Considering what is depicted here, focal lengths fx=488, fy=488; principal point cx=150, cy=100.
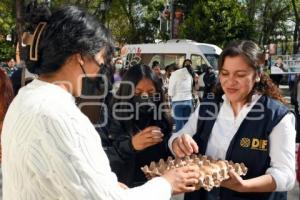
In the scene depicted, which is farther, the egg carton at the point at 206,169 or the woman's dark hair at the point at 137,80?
the woman's dark hair at the point at 137,80

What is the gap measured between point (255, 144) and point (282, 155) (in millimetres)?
128

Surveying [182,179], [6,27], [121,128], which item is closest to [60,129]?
[182,179]

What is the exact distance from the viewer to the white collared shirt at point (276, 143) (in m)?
2.19

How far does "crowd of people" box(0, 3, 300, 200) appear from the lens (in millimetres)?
1336

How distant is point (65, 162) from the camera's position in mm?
1313

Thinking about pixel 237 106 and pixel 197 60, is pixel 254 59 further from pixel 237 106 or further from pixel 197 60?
pixel 197 60

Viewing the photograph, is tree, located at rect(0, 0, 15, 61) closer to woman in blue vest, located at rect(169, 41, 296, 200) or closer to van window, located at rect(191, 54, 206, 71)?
van window, located at rect(191, 54, 206, 71)

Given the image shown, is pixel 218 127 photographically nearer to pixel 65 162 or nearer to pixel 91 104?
pixel 65 162

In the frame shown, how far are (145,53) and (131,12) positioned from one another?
18718 mm

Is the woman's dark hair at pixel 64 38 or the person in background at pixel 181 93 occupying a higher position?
the woman's dark hair at pixel 64 38

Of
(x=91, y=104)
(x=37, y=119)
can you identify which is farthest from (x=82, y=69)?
(x=91, y=104)

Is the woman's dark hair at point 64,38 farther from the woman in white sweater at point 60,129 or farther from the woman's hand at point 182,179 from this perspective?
the woman's hand at point 182,179

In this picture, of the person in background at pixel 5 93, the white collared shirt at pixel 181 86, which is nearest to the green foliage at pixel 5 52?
the white collared shirt at pixel 181 86

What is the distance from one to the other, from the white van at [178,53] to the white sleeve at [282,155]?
1462cm
